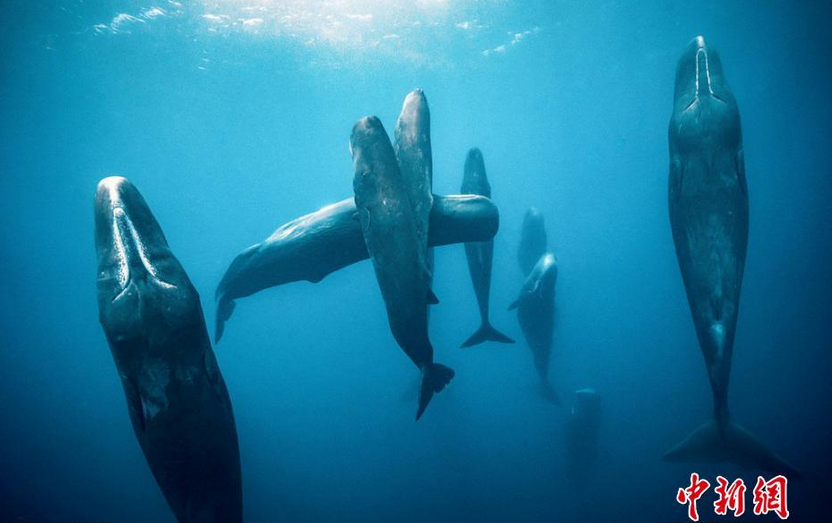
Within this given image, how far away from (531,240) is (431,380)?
10.9m

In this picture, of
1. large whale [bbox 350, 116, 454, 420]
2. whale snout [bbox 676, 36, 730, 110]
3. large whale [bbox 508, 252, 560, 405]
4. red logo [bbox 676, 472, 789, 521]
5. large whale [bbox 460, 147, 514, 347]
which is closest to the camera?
large whale [bbox 350, 116, 454, 420]

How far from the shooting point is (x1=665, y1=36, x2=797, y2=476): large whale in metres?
4.70

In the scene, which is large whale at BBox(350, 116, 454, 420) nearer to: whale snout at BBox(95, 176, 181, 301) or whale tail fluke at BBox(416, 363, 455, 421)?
whale tail fluke at BBox(416, 363, 455, 421)

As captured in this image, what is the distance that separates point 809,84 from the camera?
110 ft

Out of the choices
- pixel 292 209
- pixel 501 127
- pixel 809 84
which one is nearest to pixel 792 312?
pixel 809 84

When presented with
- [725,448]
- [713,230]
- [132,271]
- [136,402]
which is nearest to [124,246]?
[132,271]

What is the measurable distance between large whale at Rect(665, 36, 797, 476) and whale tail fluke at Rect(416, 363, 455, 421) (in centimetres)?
315

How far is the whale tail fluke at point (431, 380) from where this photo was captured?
498cm

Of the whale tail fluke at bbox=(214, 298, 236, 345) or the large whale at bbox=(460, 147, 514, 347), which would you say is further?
the large whale at bbox=(460, 147, 514, 347)

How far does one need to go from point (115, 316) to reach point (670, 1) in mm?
30824

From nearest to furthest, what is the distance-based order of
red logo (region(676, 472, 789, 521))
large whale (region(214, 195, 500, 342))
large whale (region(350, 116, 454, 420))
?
large whale (region(350, 116, 454, 420)) < large whale (region(214, 195, 500, 342)) < red logo (region(676, 472, 789, 521))

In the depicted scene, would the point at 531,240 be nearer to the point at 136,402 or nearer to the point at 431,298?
the point at 431,298

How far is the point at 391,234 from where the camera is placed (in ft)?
13.6

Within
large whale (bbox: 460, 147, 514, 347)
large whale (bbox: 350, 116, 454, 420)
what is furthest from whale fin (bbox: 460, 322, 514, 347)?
large whale (bbox: 350, 116, 454, 420)
